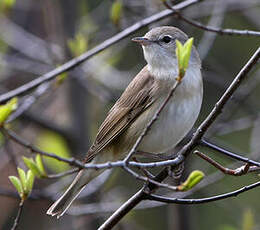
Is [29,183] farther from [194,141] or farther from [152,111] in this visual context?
[152,111]

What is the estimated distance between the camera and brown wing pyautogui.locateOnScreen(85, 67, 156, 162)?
388 centimetres

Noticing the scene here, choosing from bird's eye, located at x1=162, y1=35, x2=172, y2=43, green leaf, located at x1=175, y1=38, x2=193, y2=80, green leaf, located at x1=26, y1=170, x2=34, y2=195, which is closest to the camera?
green leaf, located at x1=175, y1=38, x2=193, y2=80

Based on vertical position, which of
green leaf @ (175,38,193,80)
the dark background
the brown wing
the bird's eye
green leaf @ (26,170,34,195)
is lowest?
the dark background

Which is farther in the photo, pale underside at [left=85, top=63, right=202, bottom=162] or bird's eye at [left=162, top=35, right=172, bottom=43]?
bird's eye at [left=162, top=35, right=172, bottom=43]

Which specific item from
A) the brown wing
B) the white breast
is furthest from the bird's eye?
the white breast

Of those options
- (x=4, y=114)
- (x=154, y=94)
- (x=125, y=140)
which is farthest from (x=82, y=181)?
(x=4, y=114)

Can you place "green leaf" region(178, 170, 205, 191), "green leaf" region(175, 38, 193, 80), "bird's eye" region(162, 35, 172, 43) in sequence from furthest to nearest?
"bird's eye" region(162, 35, 172, 43) < "green leaf" region(175, 38, 193, 80) < "green leaf" region(178, 170, 205, 191)

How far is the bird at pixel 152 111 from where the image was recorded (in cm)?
372

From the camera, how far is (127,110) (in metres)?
3.98

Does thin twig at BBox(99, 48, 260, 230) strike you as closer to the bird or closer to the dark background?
the bird

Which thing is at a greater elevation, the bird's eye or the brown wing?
the bird's eye

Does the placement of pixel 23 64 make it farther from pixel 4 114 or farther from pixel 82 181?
pixel 4 114

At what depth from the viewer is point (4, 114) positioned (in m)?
2.51

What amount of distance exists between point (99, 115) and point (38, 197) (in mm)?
2638
